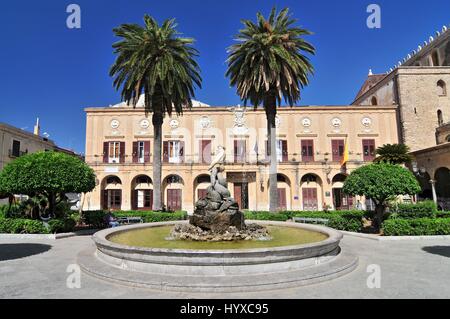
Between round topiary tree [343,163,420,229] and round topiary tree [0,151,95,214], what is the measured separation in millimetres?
13821

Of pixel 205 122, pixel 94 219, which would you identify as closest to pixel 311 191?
pixel 205 122

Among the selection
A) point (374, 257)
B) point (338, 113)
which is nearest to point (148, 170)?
point (338, 113)

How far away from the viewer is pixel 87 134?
113 feet

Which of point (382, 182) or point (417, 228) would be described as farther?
point (382, 182)

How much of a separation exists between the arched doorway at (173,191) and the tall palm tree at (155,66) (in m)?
12.6

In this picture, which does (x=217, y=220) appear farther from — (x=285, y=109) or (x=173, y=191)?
(x=285, y=109)

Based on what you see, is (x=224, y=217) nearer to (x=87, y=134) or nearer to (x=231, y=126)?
(x=231, y=126)

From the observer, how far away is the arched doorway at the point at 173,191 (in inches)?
1334

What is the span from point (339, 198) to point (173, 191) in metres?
17.9

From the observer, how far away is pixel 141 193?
112 ft

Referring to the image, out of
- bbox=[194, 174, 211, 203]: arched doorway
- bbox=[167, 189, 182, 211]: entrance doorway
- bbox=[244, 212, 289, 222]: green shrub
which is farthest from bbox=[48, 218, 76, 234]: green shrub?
bbox=[194, 174, 211, 203]: arched doorway

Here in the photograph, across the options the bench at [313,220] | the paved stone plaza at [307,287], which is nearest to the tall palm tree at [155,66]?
the bench at [313,220]

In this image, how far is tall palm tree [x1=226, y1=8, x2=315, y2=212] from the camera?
20.0 meters

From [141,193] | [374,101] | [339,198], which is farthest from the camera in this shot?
[374,101]
